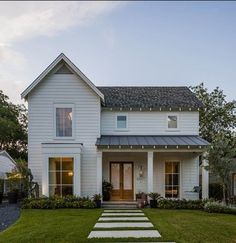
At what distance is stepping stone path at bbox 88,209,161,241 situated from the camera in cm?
1154

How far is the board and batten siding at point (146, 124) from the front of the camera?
23172 millimetres

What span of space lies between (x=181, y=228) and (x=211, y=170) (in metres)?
7.42

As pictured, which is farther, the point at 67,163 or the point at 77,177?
the point at 67,163

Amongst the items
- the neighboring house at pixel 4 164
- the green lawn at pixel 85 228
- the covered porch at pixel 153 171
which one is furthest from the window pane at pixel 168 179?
the neighboring house at pixel 4 164

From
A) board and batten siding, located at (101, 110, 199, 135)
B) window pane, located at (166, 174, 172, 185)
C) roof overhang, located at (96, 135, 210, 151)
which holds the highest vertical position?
board and batten siding, located at (101, 110, 199, 135)

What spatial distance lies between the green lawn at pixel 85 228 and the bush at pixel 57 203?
6.62ft

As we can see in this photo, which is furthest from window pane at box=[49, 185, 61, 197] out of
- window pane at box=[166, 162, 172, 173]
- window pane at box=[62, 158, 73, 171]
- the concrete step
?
the concrete step

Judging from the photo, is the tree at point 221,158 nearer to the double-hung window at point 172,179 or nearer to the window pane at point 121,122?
the double-hung window at point 172,179

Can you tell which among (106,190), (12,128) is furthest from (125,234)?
(12,128)

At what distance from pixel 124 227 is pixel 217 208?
6.79 meters

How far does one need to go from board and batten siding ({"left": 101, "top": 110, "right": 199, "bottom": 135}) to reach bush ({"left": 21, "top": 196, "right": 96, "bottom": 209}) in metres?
4.98

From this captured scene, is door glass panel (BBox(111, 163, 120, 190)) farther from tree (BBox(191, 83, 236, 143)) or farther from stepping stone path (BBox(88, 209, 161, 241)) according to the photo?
tree (BBox(191, 83, 236, 143))

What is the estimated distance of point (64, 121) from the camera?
72.0 feet

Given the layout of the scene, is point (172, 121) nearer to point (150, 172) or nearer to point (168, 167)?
point (168, 167)
